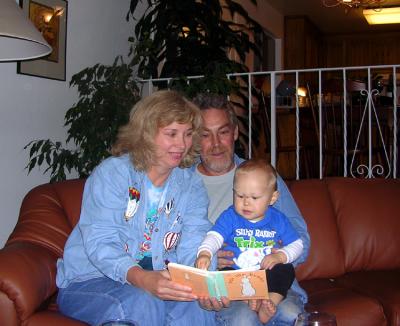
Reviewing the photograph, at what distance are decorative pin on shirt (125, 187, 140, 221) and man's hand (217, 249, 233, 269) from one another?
351 millimetres

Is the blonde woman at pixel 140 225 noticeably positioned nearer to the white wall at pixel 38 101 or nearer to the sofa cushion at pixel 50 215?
the sofa cushion at pixel 50 215

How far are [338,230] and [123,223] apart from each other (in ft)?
4.17

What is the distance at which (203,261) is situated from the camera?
1870 mm

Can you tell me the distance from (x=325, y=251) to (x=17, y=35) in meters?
1.69

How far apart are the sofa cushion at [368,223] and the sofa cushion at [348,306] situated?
38 centimetres

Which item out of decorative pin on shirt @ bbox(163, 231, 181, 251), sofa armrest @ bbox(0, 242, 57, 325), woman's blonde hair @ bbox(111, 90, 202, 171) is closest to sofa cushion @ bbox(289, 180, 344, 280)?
decorative pin on shirt @ bbox(163, 231, 181, 251)

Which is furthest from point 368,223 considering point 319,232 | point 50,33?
point 50,33

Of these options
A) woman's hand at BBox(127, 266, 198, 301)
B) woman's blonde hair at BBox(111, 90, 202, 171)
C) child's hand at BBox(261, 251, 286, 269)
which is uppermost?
woman's blonde hair at BBox(111, 90, 202, 171)

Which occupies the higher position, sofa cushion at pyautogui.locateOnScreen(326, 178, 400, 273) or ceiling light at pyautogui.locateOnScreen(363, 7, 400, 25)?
ceiling light at pyautogui.locateOnScreen(363, 7, 400, 25)

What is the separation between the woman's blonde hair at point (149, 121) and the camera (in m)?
2.02

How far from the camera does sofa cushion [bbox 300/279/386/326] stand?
2193 mm

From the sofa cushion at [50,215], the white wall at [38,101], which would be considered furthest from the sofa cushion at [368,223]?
the white wall at [38,101]

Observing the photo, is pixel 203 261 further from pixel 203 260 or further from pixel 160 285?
pixel 160 285

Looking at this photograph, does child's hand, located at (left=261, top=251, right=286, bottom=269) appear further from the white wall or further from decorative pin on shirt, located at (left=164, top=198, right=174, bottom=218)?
the white wall
